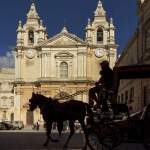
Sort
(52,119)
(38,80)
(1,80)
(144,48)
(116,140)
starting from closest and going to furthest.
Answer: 1. (116,140)
2. (52,119)
3. (144,48)
4. (38,80)
5. (1,80)

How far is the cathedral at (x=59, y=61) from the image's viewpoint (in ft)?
129

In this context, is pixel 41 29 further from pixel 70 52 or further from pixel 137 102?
pixel 137 102

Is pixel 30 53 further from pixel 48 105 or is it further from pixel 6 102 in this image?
pixel 48 105

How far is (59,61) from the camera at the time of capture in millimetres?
40156

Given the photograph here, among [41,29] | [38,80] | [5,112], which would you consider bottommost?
[5,112]

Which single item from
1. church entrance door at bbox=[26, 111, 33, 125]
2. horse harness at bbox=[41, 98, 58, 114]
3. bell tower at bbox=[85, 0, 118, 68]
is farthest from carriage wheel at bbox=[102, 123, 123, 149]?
church entrance door at bbox=[26, 111, 33, 125]

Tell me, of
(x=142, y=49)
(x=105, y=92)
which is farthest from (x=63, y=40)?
(x=105, y=92)

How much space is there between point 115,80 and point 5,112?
55.0 meters

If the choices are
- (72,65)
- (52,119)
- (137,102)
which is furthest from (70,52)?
(52,119)

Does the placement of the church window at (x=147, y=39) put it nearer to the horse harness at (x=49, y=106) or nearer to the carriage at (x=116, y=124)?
the carriage at (x=116, y=124)

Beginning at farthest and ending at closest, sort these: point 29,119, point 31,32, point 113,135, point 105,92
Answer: point 31,32, point 29,119, point 105,92, point 113,135

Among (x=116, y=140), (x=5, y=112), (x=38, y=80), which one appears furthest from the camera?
(x=5, y=112)

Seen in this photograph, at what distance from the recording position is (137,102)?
20344mm

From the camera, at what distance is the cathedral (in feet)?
129
